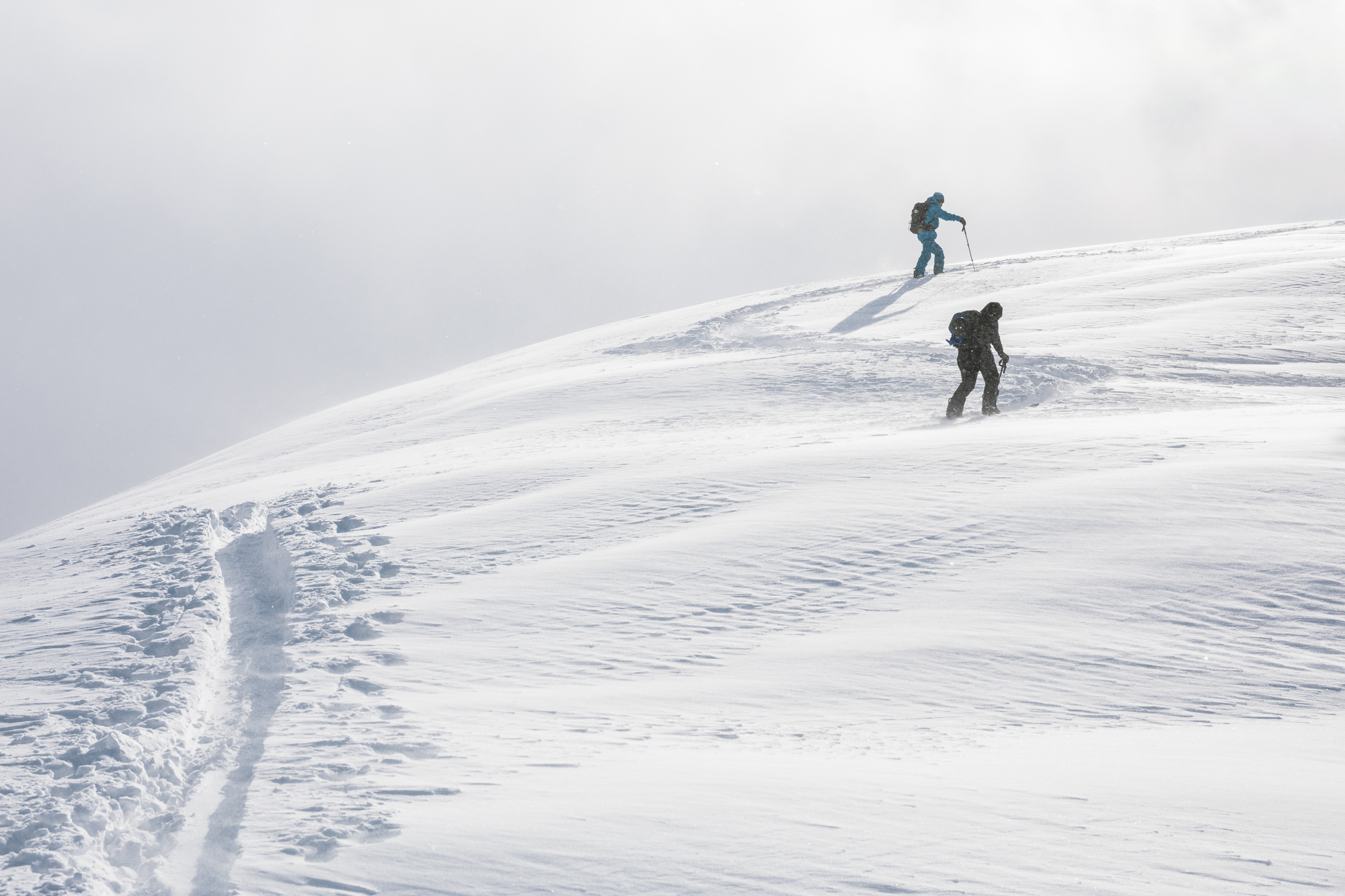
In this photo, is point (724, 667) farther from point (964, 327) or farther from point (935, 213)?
point (935, 213)

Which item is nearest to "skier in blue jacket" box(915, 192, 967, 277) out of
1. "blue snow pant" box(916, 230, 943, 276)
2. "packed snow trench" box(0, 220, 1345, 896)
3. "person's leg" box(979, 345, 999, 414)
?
"blue snow pant" box(916, 230, 943, 276)

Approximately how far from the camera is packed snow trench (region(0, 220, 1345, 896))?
10.4 feet

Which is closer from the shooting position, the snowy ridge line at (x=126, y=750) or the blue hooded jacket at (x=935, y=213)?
the snowy ridge line at (x=126, y=750)

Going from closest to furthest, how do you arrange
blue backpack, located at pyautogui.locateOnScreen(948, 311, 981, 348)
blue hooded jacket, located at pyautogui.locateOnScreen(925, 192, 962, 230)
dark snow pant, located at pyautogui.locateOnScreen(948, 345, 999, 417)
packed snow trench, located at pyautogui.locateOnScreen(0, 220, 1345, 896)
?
packed snow trench, located at pyautogui.locateOnScreen(0, 220, 1345, 896), blue backpack, located at pyautogui.locateOnScreen(948, 311, 981, 348), dark snow pant, located at pyautogui.locateOnScreen(948, 345, 999, 417), blue hooded jacket, located at pyautogui.locateOnScreen(925, 192, 962, 230)

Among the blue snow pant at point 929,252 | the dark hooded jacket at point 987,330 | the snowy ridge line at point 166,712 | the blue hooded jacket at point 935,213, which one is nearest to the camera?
the snowy ridge line at point 166,712

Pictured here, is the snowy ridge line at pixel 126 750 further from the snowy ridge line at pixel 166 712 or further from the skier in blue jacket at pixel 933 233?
the skier in blue jacket at pixel 933 233

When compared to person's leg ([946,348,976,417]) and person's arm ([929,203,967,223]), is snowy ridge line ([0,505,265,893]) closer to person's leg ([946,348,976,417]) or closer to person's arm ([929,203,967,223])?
person's leg ([946,348,976,417])

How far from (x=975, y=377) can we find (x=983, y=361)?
169 millimetres

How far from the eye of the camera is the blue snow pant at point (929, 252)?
16188mm

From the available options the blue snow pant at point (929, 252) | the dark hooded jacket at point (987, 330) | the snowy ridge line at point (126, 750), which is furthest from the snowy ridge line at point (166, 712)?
the blue snow pant at point (929, 252)

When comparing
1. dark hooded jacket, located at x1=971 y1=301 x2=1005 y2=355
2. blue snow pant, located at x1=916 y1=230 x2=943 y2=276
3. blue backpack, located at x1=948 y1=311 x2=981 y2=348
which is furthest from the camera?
Result: blue snow pant, located at x1=916 y1=230 x2=943 y2=276

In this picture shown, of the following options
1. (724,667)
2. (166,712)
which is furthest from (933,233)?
(166,712)

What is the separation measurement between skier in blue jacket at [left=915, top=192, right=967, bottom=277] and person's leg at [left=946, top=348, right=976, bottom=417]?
5.86m

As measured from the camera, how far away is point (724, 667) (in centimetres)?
473
